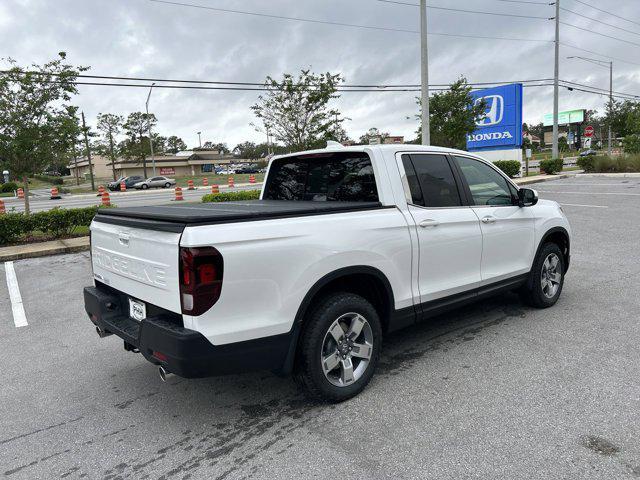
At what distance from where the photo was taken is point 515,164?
2780 cm

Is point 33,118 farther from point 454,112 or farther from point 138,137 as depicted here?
point 138,137

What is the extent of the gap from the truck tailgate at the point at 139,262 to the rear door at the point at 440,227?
6.28ft

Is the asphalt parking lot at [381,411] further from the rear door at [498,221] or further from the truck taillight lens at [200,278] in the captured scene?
the truck taillight lens at [200,278]

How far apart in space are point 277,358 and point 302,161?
213 cm

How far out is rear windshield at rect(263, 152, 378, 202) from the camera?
395cm

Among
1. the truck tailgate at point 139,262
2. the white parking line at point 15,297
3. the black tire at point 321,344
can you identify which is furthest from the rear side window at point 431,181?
the white parking line at point 15,297

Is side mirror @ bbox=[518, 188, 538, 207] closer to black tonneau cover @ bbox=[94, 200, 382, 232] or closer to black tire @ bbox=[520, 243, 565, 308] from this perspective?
black tire @ bbox=[520, 243, 565, 308]

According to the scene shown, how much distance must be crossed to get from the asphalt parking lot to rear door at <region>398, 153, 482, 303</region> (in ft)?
2.15

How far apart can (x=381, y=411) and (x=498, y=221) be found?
7.35 ft

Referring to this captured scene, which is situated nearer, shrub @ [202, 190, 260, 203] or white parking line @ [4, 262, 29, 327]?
white parking line @ [4, 262, 29, 327]

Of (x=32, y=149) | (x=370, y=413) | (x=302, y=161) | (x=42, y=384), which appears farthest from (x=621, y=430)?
(x=32, y=149)

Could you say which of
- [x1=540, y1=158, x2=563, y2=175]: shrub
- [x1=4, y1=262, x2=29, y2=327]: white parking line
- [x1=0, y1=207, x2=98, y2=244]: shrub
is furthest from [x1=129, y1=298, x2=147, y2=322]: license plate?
[x1=540, y1=158, x2=563, y2=175]: shrub

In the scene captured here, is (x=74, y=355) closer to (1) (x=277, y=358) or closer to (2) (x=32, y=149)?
(1) (x=277, y=358)

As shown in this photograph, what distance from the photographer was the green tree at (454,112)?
25.8 meters
